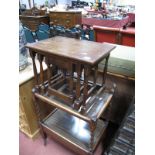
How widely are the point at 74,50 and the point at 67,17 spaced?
145 inches

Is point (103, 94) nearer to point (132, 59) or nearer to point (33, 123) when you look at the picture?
point (132, 59)

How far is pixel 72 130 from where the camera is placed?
4.33ft

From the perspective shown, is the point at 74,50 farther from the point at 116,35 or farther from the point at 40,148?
the point at 116,35

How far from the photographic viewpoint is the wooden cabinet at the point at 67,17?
412cm

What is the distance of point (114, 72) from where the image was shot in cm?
131

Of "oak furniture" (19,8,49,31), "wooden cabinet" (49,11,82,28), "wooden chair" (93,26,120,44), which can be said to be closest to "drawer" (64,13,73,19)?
"wooden cabinet" (49,11,82,28)

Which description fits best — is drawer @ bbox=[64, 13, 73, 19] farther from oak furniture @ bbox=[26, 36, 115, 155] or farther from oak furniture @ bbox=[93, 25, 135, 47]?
oak furniture @ bbox=[26, 36, 115, 155]

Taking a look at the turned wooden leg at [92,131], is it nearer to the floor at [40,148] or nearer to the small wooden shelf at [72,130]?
the small wooden shelf at [72,130]

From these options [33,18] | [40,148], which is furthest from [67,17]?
[40,148]

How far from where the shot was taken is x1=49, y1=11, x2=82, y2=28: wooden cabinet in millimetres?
4121
